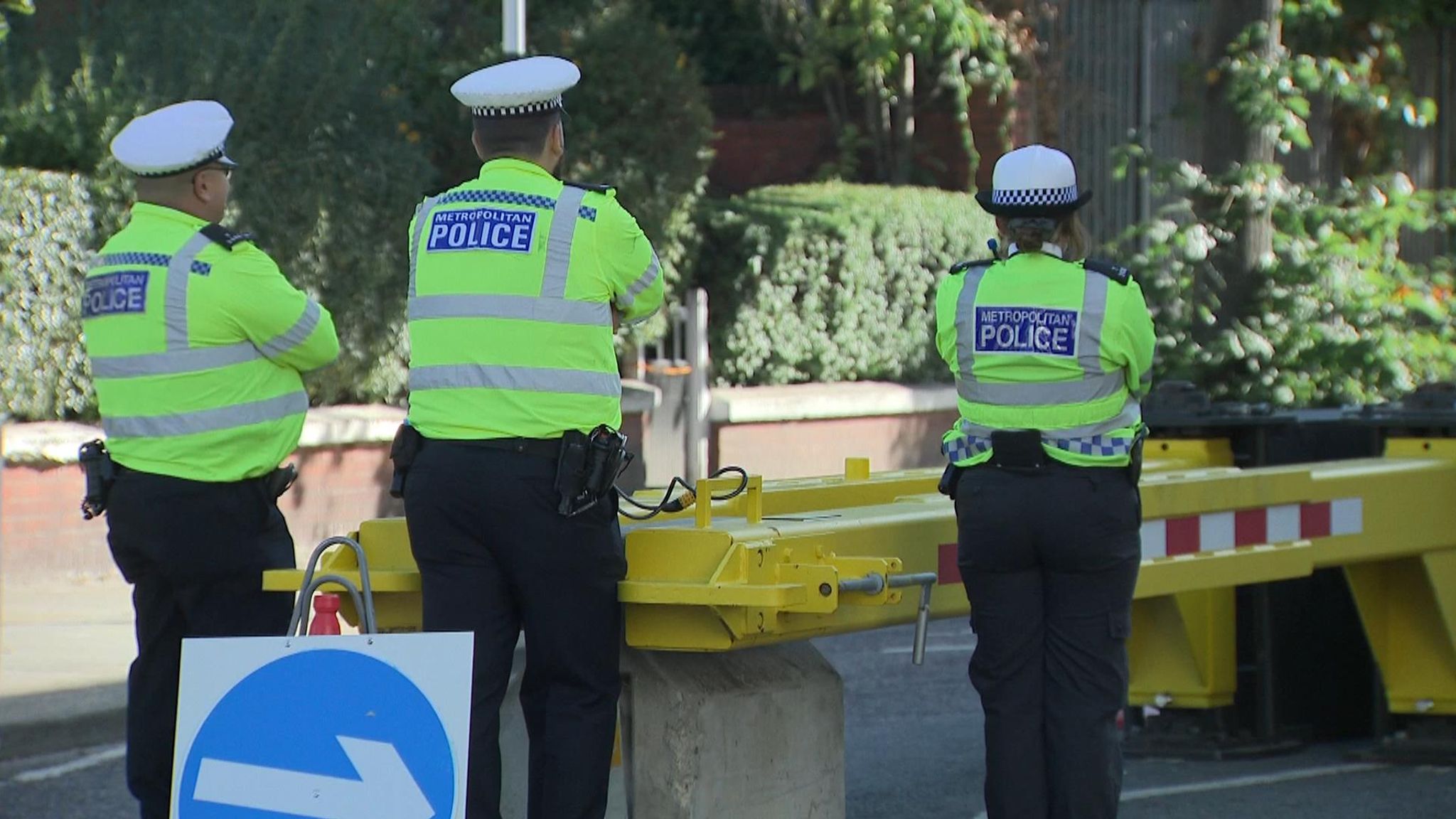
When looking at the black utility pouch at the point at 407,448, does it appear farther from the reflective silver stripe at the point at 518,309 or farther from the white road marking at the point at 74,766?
the white road marking at the point at 74,766

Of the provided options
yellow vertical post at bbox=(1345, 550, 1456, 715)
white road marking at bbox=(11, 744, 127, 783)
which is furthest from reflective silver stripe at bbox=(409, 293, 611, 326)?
yellow vertical post at bbox=(1345, 550, 1456, 715)

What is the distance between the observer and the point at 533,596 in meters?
4.54

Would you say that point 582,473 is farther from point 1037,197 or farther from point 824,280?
point 824,280

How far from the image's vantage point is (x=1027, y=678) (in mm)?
5285

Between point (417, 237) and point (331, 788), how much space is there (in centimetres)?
151

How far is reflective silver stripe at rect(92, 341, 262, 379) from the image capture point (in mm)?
5121

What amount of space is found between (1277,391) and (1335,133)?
11.9 feet

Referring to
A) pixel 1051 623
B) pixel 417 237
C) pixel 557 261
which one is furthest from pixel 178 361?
pixel 1051 623

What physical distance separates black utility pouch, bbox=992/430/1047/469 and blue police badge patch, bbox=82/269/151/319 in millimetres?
2095

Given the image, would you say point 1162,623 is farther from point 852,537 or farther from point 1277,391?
point 1277,391

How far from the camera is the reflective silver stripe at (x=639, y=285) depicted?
15.2ft

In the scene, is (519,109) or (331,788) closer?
(331,788)

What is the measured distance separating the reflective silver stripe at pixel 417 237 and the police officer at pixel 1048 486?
1.41m

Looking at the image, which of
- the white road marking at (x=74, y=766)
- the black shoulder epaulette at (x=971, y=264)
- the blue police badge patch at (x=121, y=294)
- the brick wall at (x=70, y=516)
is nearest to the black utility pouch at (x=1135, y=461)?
the black shoulder epaulette at (x=971, y=264)
